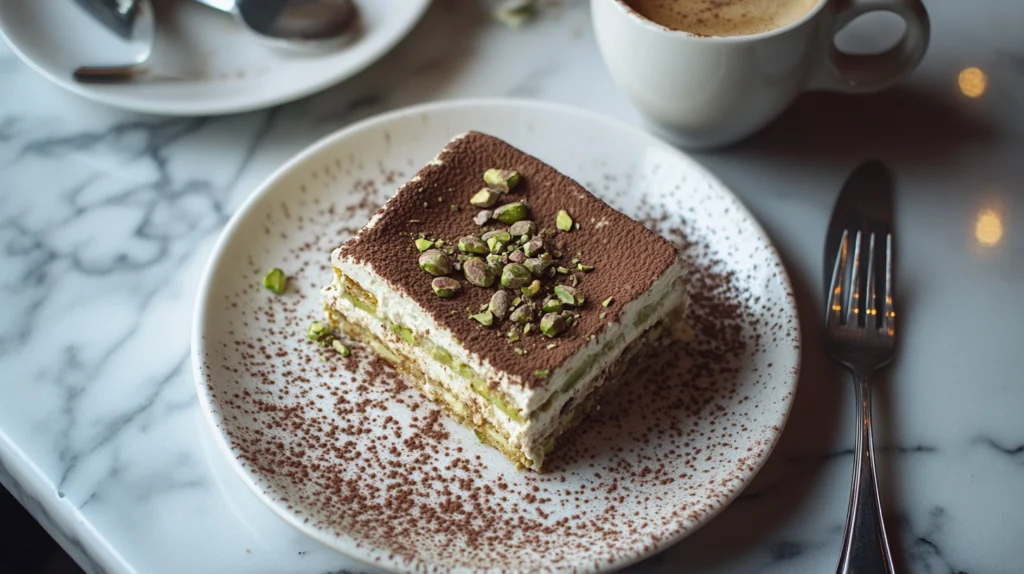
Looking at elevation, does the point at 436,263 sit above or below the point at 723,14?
below

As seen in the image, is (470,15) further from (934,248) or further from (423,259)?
(934,248)

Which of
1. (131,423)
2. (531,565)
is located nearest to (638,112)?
(531,565)

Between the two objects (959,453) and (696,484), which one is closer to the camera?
(696,484)

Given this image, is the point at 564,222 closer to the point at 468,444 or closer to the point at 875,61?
the point at 468,444

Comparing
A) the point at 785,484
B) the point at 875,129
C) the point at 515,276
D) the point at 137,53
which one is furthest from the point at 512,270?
the point at 137,53

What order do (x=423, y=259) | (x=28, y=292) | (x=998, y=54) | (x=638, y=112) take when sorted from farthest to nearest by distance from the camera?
(x=998, y=54), (x=638, y=112), (x=28, y=292), (x=423, y=259)

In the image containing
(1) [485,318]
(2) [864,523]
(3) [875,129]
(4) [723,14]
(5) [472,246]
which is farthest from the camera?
(3) [875,129]

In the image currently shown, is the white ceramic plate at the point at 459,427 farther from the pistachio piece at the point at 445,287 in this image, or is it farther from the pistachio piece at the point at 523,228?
the pistachio piece at the point at 523,228
